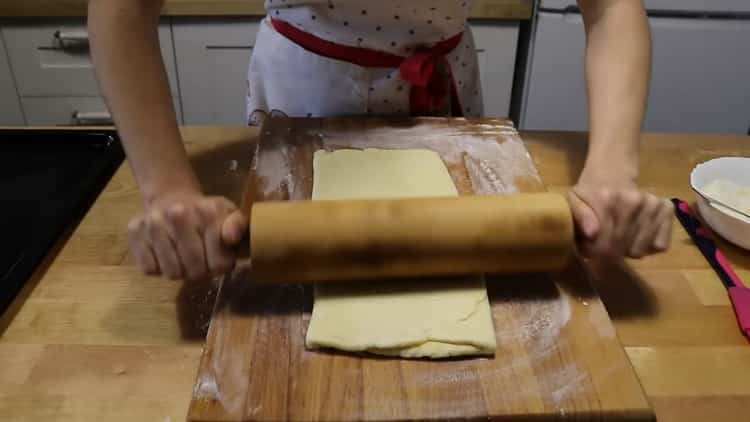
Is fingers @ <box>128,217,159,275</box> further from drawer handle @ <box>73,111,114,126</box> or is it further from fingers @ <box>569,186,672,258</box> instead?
drawer handle @ <box>73,111,114,126</box>

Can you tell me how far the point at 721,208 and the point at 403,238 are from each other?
0.45 meters

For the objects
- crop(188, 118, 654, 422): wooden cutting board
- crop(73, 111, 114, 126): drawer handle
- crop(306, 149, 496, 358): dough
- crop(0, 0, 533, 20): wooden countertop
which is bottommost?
crop(73, 111, 114, 126): drawer handle

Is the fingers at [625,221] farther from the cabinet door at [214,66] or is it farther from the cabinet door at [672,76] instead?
the cabinet door at [214,66]

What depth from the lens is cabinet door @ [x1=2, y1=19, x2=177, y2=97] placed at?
1797 millimetres

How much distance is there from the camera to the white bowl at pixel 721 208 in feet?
2.73

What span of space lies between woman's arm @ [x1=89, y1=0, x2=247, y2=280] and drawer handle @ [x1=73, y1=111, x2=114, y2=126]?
1.19 m

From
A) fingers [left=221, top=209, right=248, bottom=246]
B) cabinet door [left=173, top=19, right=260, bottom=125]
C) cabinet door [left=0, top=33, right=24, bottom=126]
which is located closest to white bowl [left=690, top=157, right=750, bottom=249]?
fingers [left=221, top=209, right=248, bottom=246]

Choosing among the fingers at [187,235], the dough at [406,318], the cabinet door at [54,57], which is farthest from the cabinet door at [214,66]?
the fingers at [187,235]

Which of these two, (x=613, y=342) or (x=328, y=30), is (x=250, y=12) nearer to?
(x=328, y=30)

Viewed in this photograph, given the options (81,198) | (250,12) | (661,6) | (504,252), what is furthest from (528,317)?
(661,6)

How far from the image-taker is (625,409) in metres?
0.57

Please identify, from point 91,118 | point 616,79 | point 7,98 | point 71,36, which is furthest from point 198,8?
point 616,79

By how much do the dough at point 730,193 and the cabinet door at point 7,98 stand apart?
1.76 m

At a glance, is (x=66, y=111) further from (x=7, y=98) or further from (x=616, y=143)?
(x=616, y=143)
